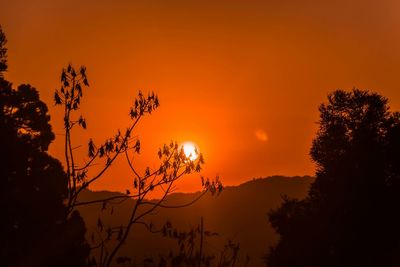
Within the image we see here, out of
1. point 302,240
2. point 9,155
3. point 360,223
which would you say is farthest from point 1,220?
point 360,223

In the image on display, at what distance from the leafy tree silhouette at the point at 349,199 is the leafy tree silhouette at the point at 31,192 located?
592 inches

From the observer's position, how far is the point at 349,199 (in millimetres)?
34031

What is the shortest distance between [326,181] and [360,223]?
4455 mm

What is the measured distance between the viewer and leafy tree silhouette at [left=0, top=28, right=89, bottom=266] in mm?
28562

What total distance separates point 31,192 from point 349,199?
821 inches

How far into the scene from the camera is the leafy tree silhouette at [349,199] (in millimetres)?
32812

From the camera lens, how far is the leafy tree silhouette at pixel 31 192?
1125 inches

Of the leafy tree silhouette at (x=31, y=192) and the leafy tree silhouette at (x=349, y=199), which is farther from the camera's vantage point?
the leafy tree silhouette at (x=349, y=199)

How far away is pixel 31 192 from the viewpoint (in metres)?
32.3

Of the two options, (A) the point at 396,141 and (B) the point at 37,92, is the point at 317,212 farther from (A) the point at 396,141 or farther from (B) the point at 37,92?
(B) the point at 37,92

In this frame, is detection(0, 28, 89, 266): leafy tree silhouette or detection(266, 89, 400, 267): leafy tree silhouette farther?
detection(266, 89, 400, 267): leafy tree silhouette

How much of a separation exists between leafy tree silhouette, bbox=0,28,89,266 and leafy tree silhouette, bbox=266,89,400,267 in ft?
49.4

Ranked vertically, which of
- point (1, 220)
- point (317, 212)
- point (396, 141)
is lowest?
point (1, 220)

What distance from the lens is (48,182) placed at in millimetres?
33781
